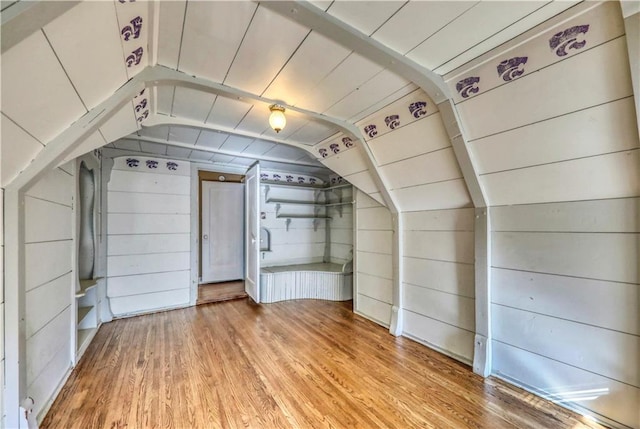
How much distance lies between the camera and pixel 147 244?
342cm

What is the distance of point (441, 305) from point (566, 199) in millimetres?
1270

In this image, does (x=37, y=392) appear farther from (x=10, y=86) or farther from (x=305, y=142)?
(x=305, y=142)

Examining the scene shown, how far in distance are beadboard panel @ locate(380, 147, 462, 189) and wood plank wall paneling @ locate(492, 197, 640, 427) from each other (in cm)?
47

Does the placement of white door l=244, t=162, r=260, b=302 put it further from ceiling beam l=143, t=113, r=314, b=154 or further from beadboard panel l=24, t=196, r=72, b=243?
beadboard panel l=24, t=196, r=72, b=243

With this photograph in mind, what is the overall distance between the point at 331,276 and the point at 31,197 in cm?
327

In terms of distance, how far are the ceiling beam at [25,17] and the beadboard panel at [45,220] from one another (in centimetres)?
106

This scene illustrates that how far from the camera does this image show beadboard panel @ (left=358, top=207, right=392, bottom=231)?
2979 mm

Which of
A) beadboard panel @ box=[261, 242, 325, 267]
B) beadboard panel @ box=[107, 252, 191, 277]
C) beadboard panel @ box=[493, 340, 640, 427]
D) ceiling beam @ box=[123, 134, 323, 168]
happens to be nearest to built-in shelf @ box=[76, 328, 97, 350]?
beadboard panel @ box=[107, 252, 191, 277]

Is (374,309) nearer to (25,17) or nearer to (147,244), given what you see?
(147,244)

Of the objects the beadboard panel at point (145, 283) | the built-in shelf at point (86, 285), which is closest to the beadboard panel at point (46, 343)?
the built-in shelf at point (86, 285)

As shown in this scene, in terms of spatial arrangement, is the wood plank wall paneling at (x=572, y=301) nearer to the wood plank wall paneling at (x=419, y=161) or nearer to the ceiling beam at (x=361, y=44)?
the wood plank wall paneling at (x=419, y=161)

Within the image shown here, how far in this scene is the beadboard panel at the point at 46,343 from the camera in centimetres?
149

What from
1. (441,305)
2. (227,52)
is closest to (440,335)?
(441,305)

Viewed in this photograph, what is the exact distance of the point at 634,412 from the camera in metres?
1.39
